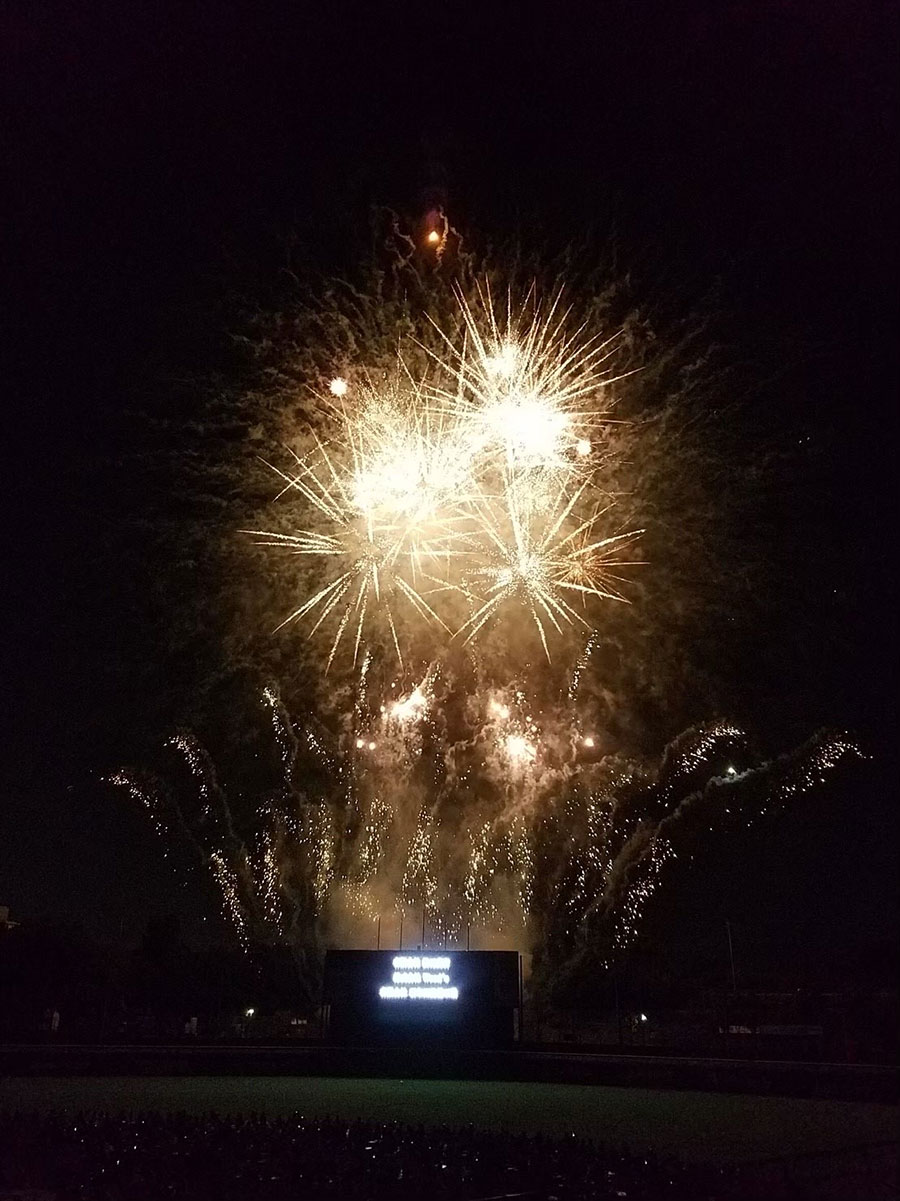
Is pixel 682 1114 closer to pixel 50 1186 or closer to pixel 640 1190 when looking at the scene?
pixel 640 1190

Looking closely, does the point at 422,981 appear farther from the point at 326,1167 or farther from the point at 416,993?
the point at 326,1167

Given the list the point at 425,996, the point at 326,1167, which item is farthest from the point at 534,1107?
the point at 326,1167

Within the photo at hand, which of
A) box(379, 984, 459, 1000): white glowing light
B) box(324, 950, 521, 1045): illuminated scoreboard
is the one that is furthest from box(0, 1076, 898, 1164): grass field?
box(379, 984, 459, 1000): white glowing light

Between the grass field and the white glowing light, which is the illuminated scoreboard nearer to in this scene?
the white glowing light

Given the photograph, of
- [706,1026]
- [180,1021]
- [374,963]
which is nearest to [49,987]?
[180,1021]

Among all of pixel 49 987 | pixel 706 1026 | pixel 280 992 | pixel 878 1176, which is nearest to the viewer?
pixel 878 1176

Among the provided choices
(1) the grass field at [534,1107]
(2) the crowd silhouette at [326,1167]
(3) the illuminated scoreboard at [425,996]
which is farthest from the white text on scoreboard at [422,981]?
(2) the crowd silhouette at [326,1167]
